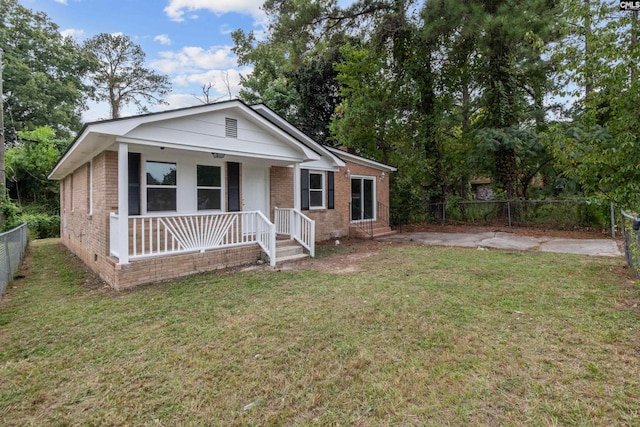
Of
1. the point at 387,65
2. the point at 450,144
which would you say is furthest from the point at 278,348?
the point at 387,65

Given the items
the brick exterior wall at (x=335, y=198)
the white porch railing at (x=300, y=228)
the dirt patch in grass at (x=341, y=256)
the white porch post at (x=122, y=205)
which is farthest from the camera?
the brick exterior wall at (x=335, y=198)

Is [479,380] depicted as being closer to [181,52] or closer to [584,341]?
[584,341]

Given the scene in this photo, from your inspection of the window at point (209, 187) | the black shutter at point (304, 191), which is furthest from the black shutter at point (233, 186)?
the black shutter at point (304, 191)

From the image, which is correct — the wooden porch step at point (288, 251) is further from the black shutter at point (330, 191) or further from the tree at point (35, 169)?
the tree at point (35, 169)

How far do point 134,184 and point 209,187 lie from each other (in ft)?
6.16

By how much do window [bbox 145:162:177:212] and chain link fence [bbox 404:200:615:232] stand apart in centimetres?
1270

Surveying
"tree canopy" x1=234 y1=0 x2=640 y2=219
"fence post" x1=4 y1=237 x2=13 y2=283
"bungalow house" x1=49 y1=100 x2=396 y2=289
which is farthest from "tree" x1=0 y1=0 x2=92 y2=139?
"fence post" x1=4 y1=237 x2=13 y2=283

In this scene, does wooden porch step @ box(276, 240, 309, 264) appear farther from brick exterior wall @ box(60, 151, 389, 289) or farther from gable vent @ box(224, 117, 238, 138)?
gable vent @ box(224, 117, 238, 138)

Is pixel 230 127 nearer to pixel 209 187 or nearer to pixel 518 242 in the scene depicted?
pixel 209 187

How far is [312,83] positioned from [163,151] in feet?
48.8

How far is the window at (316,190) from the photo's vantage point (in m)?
11.5

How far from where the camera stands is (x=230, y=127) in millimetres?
7535

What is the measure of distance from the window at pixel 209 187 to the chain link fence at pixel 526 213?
1150 centimetres

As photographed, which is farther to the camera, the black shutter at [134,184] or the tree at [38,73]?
the tree at [38,73]
